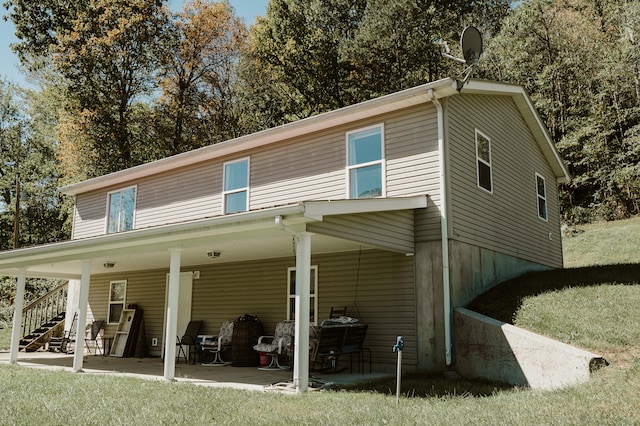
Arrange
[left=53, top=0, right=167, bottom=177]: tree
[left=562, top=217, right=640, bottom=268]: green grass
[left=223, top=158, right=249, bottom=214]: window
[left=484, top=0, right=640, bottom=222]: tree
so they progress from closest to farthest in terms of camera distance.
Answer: [left=223, top=158, right=249, bottom=214]: window < [left=562, top=217, right=640, bottom=268]: green grass < [left=53, top=0, right=167, bottom=177]: tree < [left=484, top=0, right=640, bottom=222]: tree

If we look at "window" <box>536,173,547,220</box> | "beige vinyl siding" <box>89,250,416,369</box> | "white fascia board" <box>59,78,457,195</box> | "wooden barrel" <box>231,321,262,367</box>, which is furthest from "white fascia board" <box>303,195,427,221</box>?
"window" <box>536,173,547,220</box>

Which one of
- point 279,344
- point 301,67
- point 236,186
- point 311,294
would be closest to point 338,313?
point 311,294

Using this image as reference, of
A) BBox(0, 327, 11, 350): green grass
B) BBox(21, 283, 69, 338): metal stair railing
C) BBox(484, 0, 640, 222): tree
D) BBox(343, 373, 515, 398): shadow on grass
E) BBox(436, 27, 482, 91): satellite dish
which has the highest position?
BBox(484, 0, 640, 222): tree

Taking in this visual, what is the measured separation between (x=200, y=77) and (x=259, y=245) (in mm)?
18022

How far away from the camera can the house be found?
8.52 m

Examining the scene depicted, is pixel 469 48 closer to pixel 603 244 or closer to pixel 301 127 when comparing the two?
pixel 301 127

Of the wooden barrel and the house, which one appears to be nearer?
the house

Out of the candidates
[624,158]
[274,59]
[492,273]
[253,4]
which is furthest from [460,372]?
[253,4]

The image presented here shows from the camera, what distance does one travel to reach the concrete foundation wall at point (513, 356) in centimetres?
674

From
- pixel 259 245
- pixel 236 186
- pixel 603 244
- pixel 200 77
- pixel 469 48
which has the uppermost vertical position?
pixel 200 77

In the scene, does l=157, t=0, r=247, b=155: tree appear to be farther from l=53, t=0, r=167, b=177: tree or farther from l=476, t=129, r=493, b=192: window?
l=476, t=129, r=493, b=192: window

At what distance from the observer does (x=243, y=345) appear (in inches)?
439

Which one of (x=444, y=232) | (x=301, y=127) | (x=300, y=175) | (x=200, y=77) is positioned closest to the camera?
(x=444, y=232)

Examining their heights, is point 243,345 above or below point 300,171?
below
